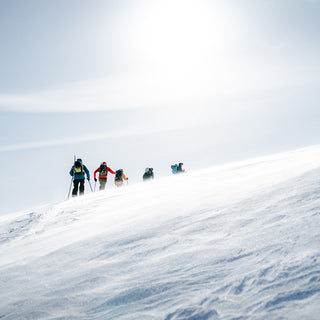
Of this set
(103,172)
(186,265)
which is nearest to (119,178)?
(103,172)

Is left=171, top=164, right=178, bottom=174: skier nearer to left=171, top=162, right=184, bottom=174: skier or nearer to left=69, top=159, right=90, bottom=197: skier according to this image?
left=171, top=162, right=184, bottom=174: skier

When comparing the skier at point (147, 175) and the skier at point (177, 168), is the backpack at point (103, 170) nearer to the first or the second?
the skier at point (147, 175)

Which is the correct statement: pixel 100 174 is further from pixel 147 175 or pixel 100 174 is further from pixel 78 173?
pixel 147 175

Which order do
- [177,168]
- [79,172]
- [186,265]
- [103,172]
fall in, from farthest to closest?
[177,168]
[103,172]
[79,172]
[186,265]

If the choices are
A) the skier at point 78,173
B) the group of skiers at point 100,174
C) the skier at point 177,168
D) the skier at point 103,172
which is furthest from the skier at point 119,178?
the skier at point 177,168

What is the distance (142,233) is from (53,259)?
0.98 meters

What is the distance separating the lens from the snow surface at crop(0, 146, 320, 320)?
1602mm

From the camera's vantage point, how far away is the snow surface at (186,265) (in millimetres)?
1602

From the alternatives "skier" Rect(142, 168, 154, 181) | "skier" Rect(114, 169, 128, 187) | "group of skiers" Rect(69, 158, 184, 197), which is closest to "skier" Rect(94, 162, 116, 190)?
"group of skiers" Rect(69, 158, 184, 197)

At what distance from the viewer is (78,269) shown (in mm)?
2496

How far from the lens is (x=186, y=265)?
215cm

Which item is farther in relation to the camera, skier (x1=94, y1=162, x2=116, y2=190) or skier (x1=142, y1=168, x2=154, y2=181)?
skier (x1=142, y1=168, x2=154, y2=181)

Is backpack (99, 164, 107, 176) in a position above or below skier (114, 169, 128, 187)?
above

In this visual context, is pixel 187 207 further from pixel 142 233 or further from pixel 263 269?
pixel 263 269
